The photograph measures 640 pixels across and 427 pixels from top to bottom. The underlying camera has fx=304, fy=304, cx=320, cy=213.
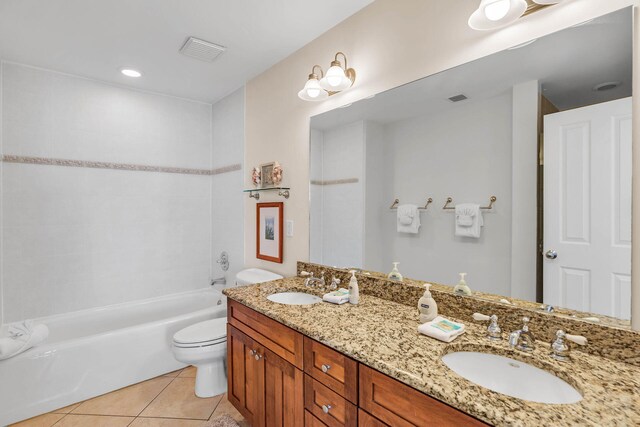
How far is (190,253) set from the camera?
3.36 meters

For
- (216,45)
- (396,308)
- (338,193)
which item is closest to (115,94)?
(216,45)

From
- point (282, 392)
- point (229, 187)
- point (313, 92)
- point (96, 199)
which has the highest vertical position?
point (313, 92)

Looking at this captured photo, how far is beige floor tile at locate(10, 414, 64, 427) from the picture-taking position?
1.93 m

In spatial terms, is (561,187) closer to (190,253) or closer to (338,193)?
(338,193)

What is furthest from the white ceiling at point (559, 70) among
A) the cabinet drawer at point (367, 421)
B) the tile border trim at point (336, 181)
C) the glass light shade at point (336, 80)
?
the cabinet drawer at point (367, 421)

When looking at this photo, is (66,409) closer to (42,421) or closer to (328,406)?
(42,421)

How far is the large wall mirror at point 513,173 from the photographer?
3.40ft

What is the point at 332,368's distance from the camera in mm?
1142

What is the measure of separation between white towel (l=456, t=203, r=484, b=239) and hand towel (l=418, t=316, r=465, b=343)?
16.1 inches

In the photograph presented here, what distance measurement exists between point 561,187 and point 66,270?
3.52 metres

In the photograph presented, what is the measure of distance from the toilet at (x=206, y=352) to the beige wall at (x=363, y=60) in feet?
2.07

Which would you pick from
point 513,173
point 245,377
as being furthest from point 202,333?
point 513,173

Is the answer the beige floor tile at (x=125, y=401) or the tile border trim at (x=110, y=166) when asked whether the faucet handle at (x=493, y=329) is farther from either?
the tile border trim at (x=110, y=166)

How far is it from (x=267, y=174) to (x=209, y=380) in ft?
5.32
